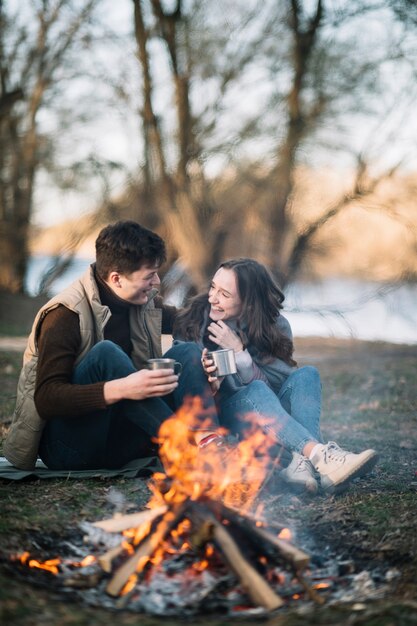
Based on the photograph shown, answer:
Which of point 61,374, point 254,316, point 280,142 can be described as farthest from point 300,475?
point 280,142

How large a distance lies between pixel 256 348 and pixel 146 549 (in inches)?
79.1

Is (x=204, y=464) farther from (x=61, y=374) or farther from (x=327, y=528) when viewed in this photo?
(x=61, y=374)

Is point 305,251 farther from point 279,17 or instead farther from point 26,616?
point 26,616

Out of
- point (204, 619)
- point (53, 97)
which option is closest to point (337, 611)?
point (204, 619)

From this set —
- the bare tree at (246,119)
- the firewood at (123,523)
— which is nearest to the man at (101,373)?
the firewood at (123,523)

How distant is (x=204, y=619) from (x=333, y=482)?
1438 millimetres

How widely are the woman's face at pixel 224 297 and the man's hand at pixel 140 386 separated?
103 cm

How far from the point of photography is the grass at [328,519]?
90.3 inches

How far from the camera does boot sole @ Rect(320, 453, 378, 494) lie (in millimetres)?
3631

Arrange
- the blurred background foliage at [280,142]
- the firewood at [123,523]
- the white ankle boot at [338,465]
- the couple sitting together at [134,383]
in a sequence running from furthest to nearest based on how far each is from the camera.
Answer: the blurred background foliage at [280,142], the white ankle boot at [338,465], the couple sitting together at [134,383], the firewood at [123,523]

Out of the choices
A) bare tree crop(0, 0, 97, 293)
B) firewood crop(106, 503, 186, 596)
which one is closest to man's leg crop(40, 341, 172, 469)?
firewood crop(106, 503, 186, 596)

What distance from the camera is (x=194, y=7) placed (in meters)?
10.4

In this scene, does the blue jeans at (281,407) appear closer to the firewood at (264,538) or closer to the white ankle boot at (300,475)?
the white ankle boot at (300,475)

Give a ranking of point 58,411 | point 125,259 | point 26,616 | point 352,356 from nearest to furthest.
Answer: point 26,616
point 58,411
point 125,259
point 352,356
